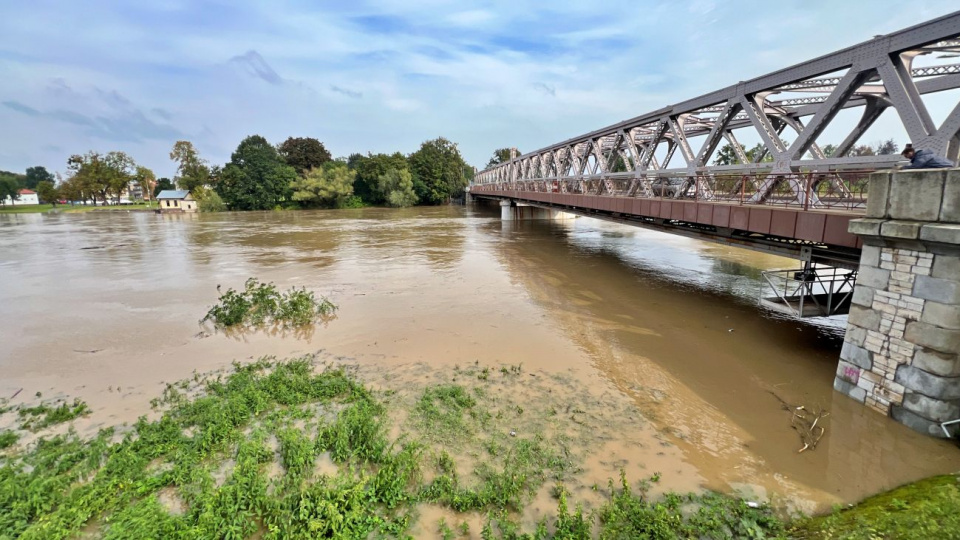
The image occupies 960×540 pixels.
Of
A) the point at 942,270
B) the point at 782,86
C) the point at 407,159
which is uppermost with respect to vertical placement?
the point at 407,159

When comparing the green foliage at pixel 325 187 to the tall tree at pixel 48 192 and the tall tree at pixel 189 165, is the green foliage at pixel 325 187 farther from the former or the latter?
the tall tree at pixel 48 192

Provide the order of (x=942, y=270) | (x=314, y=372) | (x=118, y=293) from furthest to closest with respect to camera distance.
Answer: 1. (x=118, y=293)
2. (x=314, y=372)
3. (x=942, y=270)

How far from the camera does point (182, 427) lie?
617 cm

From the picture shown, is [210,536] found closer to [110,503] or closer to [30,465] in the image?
[110,503]

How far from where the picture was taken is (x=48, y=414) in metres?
6.57

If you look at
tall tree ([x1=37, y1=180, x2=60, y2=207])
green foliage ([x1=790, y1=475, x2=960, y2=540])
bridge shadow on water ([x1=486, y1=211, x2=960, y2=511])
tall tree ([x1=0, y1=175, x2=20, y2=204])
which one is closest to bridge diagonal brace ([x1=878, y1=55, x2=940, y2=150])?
bridge shadow on water ([x1=486, y1=211, x2=960, y2=511])

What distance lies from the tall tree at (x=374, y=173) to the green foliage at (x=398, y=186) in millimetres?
1825

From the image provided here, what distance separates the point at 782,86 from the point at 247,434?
14.7 m

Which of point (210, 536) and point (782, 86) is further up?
point (782, 86)

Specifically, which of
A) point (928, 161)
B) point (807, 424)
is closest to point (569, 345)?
point (807, 424)

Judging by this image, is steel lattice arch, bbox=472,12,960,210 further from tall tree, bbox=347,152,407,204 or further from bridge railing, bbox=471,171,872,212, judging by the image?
tall tree, bbox=347,152,407,204

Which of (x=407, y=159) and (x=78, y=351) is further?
(x=407, y=159)

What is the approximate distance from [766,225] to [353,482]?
9.83 metres

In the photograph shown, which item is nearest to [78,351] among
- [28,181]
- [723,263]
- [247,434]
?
[247,434]
